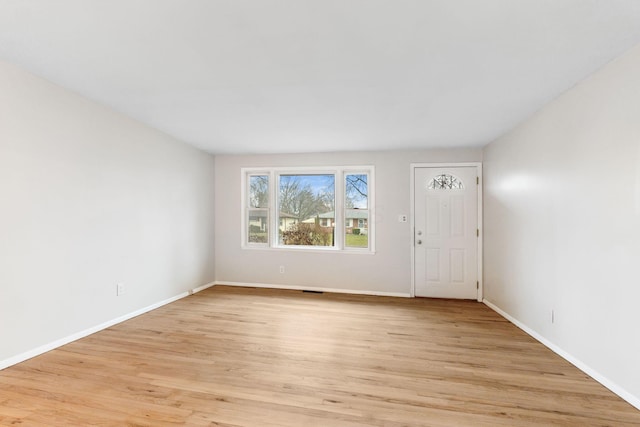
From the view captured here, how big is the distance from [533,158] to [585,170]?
78 centimetres

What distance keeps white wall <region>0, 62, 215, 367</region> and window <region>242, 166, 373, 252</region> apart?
1.31 m

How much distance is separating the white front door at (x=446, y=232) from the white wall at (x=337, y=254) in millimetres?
179

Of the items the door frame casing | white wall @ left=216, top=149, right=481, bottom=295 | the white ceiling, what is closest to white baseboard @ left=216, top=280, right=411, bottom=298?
white wall @ left=216, top=149, right=481, bottom=295

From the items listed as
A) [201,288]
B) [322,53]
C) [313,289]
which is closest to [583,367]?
[322,53]

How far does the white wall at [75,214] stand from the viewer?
7.70ft

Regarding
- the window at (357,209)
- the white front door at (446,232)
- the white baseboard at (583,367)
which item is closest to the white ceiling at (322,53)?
the white front door at (446,232)

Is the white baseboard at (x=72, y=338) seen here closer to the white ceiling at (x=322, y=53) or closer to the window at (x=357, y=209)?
the white ceiling at (x=322, y=53)

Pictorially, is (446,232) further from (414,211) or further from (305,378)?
(305,378)

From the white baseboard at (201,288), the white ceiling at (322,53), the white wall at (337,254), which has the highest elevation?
the white ceiling at (322,53)

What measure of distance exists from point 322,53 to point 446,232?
338 cm

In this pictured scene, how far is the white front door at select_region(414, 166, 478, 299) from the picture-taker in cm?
442

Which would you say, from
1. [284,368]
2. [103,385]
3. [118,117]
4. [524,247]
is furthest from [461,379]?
[118,117]

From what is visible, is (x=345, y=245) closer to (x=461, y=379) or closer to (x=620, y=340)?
(x=461, y=379)

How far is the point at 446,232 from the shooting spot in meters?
4.48
